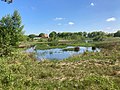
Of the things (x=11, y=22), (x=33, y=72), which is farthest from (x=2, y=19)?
(x=33, y=72)

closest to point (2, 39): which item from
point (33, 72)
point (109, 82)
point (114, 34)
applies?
point (33, 72)

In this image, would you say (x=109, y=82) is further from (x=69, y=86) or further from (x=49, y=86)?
(x=49, y=86)

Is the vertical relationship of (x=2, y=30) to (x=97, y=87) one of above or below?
above

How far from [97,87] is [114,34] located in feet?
418

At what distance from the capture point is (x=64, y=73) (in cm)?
1132

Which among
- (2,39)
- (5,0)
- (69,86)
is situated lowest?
(69,86)

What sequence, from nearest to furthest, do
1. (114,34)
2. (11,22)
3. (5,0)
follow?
(5,0) → (11,22) → (114,34)

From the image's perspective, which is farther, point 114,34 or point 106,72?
point 114,34

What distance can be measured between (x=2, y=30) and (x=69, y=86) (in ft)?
79.1

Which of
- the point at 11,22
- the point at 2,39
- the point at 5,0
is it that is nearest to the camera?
the point at 5,0

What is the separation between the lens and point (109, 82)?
343 inches

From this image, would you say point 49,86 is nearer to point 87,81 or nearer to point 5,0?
point 87,81

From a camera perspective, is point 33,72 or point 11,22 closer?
point 33,72

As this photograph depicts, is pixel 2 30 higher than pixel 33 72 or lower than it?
higher
